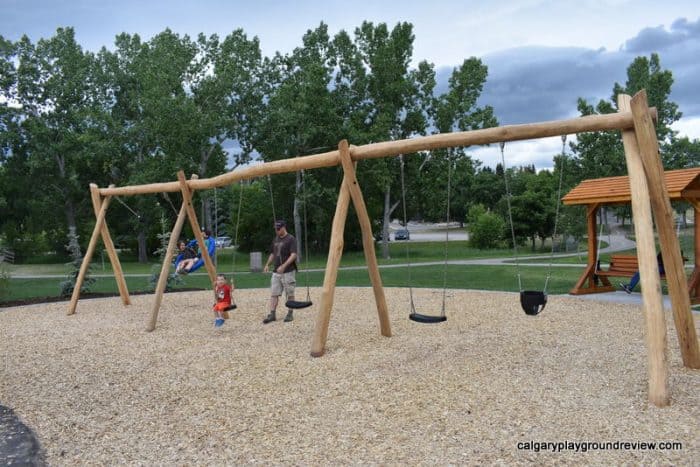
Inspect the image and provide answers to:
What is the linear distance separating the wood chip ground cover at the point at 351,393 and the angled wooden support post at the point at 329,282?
0.64 ft

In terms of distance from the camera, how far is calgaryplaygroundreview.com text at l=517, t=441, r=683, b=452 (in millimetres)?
3986

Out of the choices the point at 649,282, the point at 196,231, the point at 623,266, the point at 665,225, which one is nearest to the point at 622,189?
the point at 623,266

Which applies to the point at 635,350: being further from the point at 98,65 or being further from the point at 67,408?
the point at 98,65

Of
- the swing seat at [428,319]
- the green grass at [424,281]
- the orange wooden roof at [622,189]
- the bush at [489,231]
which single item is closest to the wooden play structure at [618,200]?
the orange wooden roof at [622,189]

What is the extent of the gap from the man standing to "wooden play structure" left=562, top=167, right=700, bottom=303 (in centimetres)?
561

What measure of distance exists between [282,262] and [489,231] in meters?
27.5

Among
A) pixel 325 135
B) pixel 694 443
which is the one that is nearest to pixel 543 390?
pixel 694 443

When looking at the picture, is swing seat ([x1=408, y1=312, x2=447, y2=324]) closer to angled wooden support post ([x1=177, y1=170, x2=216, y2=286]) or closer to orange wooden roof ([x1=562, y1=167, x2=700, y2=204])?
angled wooden support post ([x1=177, y1=170, x2=216, y2=286])

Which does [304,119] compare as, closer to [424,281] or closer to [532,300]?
[424,281]

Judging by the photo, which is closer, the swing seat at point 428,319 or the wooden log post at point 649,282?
the wooden log post at point 649,282

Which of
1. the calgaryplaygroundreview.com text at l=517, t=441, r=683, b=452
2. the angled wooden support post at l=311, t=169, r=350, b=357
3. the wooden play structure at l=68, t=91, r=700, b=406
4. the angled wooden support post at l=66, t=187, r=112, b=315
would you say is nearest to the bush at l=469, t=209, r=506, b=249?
the angled wooden support post at l=66, t=187, r=112, b=315

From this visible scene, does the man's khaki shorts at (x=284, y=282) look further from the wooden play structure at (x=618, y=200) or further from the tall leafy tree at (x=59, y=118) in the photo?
the tall leafy tree at (x=59, y=118)

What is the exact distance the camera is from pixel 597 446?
Answer: 13.2ft

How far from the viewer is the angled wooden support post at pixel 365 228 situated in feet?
23.0
